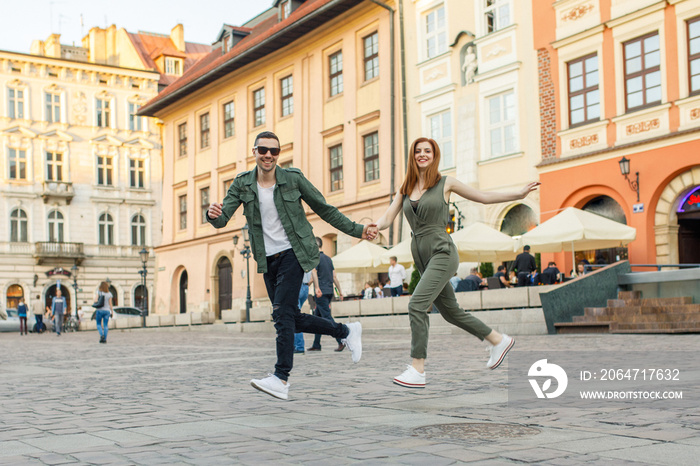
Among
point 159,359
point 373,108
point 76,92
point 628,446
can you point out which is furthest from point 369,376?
point 76,92

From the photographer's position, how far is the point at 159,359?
1238cm

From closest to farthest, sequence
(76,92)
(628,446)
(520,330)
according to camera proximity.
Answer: (628,446) < (520,330) < (76,92)

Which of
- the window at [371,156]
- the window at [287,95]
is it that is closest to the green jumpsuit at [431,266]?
the window at [371,156]

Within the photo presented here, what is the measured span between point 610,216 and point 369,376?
15551 mm

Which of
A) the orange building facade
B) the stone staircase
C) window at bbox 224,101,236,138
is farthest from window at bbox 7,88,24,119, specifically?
the stone staircase

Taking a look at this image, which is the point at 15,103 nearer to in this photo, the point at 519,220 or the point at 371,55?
the point at 371,55

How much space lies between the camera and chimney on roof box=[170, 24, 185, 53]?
6500cm

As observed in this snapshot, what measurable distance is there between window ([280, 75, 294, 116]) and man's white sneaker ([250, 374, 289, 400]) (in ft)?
96.8

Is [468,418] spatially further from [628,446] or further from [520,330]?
[520,330]

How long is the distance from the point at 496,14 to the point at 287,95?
11808 millimetres

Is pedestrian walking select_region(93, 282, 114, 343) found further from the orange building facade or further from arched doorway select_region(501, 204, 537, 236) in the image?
the orange building facade

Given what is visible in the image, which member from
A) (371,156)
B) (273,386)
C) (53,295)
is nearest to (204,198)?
(371,156)

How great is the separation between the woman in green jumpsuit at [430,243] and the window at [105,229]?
53.0 metres

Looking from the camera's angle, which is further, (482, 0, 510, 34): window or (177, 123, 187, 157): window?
(177, 123, 187, 157): window
